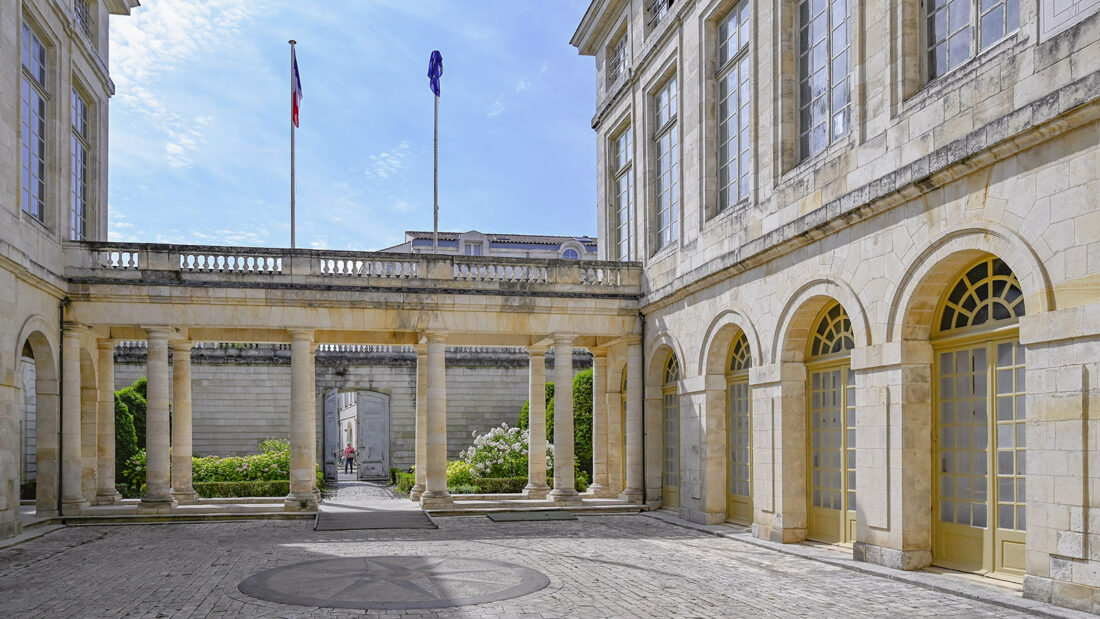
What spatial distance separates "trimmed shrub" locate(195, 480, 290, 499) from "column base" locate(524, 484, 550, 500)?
5783 mm

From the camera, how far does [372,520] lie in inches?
603

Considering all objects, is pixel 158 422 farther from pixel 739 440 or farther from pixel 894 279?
pixel 894 279

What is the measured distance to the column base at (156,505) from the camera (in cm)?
1582

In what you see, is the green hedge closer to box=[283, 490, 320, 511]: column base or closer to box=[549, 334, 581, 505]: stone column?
box=[283, 490, 320, 511]: column base

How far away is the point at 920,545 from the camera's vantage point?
953cm

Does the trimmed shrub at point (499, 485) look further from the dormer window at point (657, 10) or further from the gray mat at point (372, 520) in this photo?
the dormer window at point (657, 10)

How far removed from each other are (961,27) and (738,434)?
709cm

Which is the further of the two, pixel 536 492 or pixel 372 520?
pixel 536 492

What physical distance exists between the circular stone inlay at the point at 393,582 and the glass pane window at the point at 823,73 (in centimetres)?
652

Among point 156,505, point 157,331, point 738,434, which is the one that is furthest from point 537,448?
point 157,331

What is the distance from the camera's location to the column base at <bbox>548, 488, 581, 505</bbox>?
57.3ft

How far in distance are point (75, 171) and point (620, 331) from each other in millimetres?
10842

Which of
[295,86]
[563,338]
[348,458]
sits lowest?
[348,458]

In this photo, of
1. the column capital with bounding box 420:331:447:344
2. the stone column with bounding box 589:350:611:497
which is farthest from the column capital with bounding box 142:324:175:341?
the stone column with bounding box 589:350:611:497
